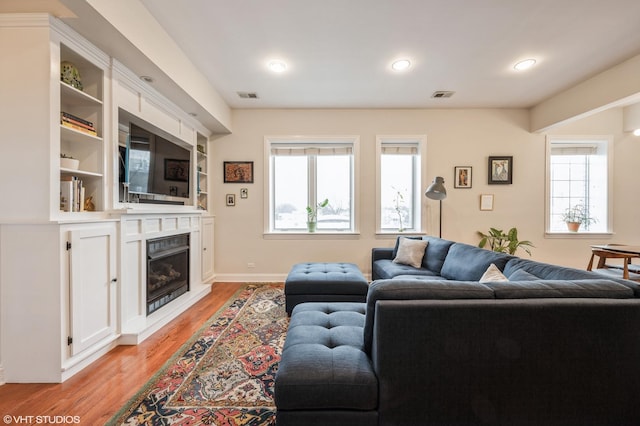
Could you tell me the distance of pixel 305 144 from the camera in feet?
14.6

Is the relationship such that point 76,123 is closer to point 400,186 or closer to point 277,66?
point 277,66

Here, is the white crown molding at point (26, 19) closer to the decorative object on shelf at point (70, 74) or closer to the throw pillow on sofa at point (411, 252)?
the decorative object on shelf at point (70, 74)

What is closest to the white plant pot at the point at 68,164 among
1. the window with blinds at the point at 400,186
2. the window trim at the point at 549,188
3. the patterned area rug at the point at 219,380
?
the patterned area rug at the point at 219,380

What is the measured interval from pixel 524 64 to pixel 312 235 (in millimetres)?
3376

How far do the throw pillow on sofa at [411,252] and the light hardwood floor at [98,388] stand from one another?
250cm

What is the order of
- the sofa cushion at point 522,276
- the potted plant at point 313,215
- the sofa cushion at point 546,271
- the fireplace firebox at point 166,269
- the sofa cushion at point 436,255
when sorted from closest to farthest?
the sofa cushion at point 546,271, the sofa cushion at point 522,276, the fireplace firebox at point 166,269, the sofa cushion at point 436,255, the potted plant at point 313,215

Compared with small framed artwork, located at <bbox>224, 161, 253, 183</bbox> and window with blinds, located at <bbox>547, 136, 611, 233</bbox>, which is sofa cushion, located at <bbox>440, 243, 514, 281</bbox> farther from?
small framed artwork, located at <bbox>224, 161, 253, 183</bbox>

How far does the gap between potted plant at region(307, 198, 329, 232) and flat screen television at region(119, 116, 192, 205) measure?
1.81 metres

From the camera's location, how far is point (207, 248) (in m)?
4.11

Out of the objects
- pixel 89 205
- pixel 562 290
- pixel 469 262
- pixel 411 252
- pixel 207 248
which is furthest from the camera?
pixel 207 248

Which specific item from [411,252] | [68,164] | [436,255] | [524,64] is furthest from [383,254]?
[68,164]

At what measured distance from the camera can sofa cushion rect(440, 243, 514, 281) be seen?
2.14 meters

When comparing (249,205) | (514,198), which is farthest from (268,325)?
(514,198)

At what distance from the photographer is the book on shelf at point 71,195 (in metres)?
1.93
